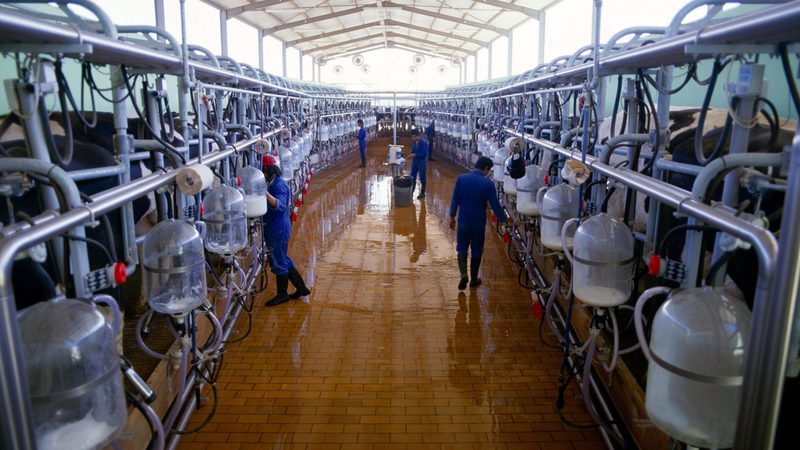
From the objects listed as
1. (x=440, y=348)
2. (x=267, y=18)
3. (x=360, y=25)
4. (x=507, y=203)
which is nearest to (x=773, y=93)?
(x=507, y=203)

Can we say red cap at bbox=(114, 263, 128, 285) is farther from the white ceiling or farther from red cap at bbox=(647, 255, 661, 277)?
the white ceiling

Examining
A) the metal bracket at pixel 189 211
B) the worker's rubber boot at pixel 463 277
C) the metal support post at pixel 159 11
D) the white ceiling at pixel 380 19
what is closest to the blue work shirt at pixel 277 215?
the metal bracket at pixel 189 211

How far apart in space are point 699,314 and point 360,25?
75.6 ft

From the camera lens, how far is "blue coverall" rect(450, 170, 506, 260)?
250 inches

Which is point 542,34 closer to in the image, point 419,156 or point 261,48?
point 419,156

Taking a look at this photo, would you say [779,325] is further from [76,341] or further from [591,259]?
[76,341]

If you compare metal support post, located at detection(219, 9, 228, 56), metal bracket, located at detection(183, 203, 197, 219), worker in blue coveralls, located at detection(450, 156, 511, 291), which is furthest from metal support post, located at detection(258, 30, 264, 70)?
metal bracket, located at detection(183, 203, 197, 219)

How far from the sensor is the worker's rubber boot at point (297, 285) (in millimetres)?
6087

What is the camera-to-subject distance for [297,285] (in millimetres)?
6137

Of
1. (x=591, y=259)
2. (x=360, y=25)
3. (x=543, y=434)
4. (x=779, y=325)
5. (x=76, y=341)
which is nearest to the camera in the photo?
(x=779, y=325)

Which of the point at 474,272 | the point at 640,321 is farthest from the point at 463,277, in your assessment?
the point at 640,321

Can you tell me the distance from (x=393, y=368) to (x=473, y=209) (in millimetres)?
2339

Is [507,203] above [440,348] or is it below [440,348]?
above

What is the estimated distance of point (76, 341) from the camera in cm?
193
